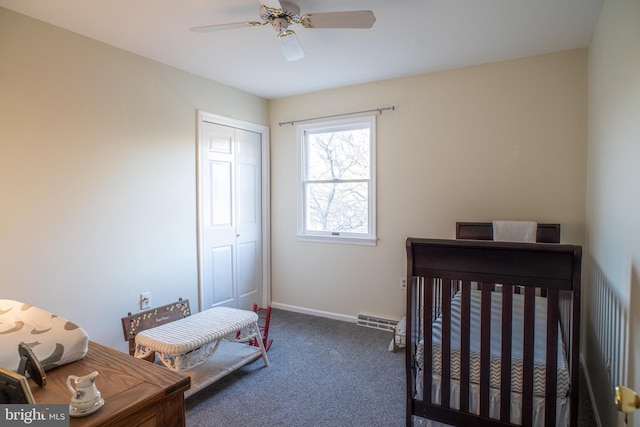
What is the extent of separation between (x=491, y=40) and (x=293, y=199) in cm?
241

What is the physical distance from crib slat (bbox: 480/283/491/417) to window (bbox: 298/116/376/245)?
2.03 meters

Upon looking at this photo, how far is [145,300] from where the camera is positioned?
9.55 ft

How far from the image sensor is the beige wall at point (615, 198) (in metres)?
1.47

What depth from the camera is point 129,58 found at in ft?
9.12

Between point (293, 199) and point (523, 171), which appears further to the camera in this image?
point (293, 199)

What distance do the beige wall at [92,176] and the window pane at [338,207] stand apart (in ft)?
4.25

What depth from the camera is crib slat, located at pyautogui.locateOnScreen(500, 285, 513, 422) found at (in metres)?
1.54

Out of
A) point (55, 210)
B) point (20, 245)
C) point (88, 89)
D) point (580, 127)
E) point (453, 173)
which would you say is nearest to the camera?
point (20, 245)

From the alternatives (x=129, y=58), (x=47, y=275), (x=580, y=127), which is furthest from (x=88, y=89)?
(x=580, y=127)

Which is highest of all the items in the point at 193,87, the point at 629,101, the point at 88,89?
the point at 193,87

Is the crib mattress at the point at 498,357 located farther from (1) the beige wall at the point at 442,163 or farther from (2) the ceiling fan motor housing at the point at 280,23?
(2) the ceiling fan motor housing at the point at 280,23

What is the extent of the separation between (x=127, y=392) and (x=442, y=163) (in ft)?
9.60

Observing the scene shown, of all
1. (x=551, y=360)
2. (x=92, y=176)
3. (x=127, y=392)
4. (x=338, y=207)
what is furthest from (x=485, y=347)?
(x=92, y=176)

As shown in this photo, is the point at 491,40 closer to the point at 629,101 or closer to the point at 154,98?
the point at 629,101
